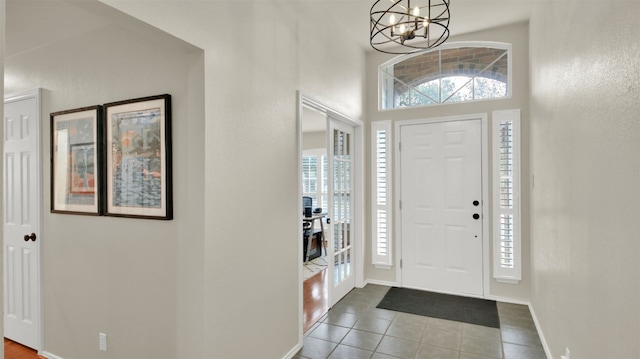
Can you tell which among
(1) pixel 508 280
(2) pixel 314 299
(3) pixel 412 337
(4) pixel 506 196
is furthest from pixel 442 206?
(2) pixel 314 299

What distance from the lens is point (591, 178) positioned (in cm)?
160

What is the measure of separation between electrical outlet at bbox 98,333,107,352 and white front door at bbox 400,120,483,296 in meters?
3.20

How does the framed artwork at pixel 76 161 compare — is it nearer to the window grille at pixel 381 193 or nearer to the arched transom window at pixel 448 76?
the window grille at pixel 381 193

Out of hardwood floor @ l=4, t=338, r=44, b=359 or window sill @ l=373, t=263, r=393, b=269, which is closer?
hardwood floor @ l=4, t=338, r=44, b=359

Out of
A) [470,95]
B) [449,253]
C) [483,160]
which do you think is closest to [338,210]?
[449,253]

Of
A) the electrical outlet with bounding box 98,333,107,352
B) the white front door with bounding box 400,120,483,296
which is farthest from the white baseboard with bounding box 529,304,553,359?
the electrical outlet with bounding box 98,333,107,352

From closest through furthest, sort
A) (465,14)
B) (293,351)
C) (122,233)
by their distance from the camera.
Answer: (122,233), (293,351), (465,14)

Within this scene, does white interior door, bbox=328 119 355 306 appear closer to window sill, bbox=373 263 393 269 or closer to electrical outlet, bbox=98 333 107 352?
window sill, bbox=373 263 393 269

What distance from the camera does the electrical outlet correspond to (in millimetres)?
2301

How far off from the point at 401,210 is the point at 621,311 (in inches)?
121

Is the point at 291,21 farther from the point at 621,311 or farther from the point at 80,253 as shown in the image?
the point at 621,311

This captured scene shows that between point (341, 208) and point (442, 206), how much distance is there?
1217mm

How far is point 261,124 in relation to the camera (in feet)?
7.83

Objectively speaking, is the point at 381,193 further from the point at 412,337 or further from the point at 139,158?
the point at 139,158
